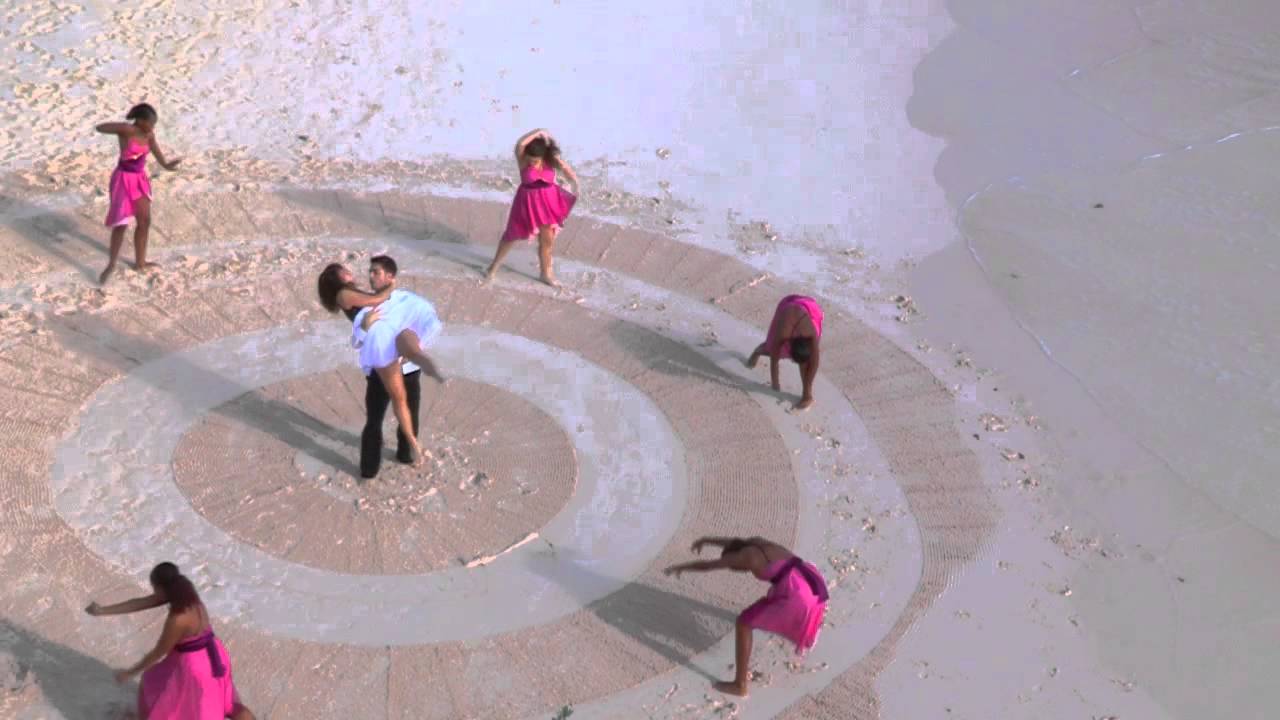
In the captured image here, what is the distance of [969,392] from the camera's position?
10.7 metres

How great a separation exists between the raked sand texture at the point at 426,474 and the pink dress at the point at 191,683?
530mm

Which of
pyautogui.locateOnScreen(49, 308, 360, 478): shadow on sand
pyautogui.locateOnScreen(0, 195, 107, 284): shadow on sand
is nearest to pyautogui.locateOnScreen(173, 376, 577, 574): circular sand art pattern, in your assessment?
pyautogui.locateOnScreen(49, 308, 360, 478): shadow on sand

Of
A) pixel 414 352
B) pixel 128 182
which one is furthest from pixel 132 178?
pixel 414 352

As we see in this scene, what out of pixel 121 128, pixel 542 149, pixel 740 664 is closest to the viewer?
pixel 740 664

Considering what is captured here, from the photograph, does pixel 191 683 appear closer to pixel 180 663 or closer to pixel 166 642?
pixel 180 663

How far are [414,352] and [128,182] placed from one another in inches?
145

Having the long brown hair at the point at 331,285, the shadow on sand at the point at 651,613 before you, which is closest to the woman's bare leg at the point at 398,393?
the long brown hair at the point at 331,285

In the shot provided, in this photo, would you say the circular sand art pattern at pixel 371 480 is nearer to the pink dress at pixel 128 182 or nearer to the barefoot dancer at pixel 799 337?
the barefoot dancer at pixel 799 337

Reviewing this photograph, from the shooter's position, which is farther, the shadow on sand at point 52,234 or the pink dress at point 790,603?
the shadow on sand at point 52,234

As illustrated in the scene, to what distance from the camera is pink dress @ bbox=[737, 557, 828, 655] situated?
300 inches

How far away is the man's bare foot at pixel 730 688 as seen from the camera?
7761 mm

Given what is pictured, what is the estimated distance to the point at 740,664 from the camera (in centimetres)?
771

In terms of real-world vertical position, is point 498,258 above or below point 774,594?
above

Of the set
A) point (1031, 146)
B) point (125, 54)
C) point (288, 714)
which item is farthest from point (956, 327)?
point (125, 54)
